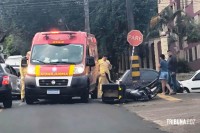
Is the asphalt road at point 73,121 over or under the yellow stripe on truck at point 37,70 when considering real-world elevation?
under

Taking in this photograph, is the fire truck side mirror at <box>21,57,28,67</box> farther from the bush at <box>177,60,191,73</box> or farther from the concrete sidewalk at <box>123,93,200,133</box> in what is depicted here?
the bush at <box>177,60,191,73</box>

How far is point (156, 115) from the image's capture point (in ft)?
45.9

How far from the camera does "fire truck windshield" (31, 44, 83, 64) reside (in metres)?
18.7

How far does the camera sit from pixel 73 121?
13008mm

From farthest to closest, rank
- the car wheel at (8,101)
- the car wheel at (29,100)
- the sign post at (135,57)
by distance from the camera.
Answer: the sign post at (135,57) → the car wheel at (29,100) → the car wheel at (8,101)

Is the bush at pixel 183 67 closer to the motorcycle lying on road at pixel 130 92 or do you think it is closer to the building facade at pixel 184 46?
the building facade at pixel 184 46

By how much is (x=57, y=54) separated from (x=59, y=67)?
0.78m

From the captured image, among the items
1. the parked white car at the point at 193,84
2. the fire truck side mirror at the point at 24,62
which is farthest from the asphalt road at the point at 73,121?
the parked white car at the point at 193,84

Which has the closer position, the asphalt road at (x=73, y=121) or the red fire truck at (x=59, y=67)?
the asphalt road at (x=73, y=121)

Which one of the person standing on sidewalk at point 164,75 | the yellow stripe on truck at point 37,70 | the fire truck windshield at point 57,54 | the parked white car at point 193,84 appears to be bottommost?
the parked white car at point 193,84

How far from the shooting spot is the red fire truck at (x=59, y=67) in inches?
714

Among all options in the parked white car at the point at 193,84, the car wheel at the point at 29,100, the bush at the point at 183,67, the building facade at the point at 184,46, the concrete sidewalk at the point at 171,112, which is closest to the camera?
the concrete sidewalk at the point at 171,112

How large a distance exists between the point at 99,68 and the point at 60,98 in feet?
11.9

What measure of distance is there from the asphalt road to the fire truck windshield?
262 centimetres
